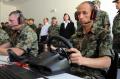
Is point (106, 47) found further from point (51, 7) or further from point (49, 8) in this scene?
point (49, 8)

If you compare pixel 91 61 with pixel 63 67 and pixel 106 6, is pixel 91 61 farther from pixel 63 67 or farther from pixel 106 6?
pixel 106 6

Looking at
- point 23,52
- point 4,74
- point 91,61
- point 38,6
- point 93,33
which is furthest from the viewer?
point 38,6

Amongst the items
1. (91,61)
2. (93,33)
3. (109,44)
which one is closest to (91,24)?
(93,33)

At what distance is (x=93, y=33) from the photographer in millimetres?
1968

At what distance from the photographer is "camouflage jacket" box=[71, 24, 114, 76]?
182 centimetres

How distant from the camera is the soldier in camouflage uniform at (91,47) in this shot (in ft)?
5.72

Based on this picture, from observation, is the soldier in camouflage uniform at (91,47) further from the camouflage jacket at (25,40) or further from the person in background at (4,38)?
the person in background at (4,38)

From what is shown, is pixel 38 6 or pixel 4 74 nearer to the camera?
pixel 4 74

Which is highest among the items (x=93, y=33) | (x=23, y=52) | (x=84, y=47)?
(x=93, y=33)

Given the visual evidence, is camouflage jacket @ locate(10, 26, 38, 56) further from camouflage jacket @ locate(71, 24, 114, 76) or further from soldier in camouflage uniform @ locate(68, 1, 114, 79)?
camouflage jacket @ locate(71, 24, 114, 76)

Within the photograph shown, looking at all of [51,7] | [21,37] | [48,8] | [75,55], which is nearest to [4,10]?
[48,8]

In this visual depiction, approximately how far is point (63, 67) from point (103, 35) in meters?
0.68

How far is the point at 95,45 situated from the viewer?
1909mm

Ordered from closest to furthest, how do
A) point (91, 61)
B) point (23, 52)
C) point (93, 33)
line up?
point (91, 61), point (93, 33), point (23, 52)
